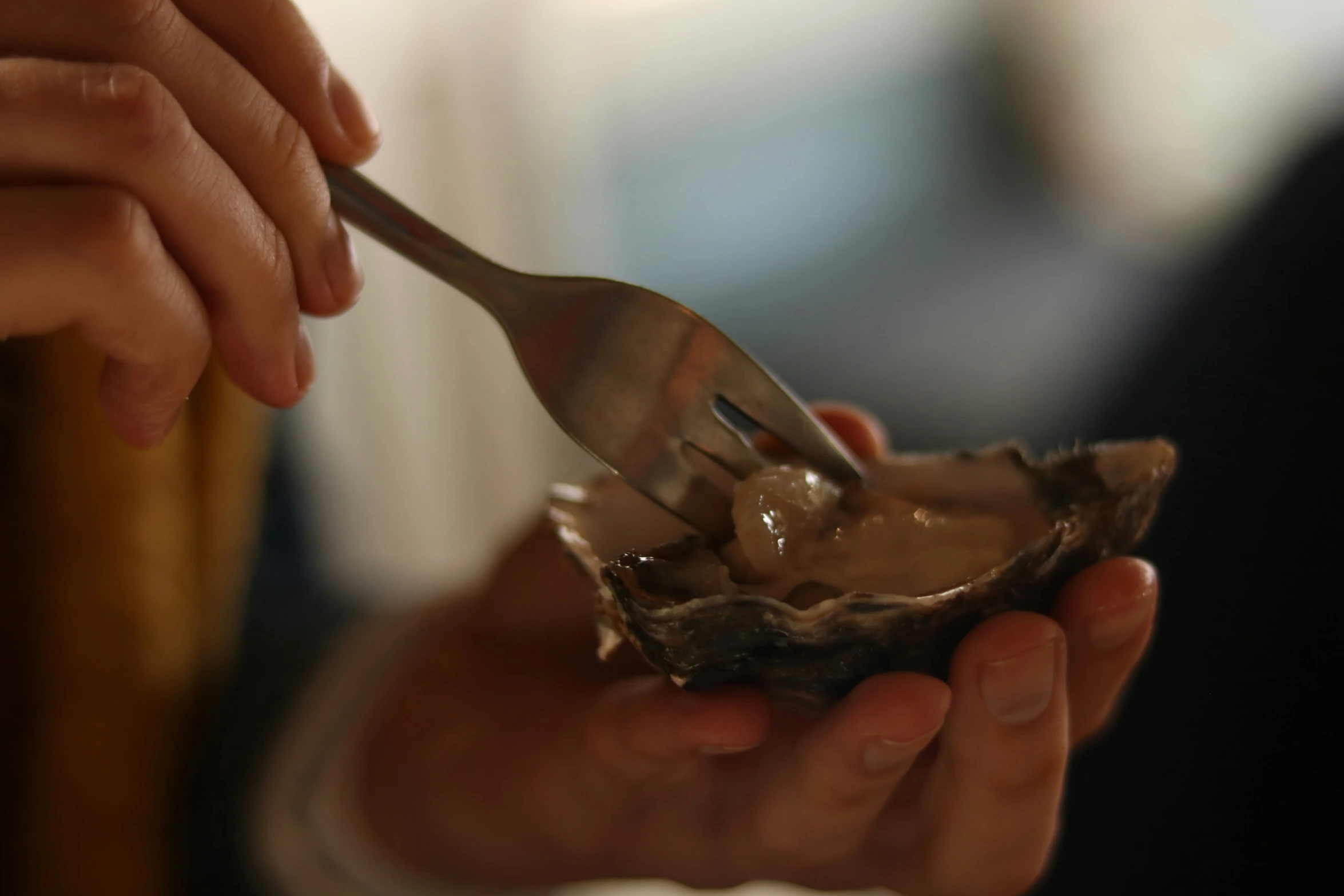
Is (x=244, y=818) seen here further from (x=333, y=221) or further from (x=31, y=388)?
(x=333, y=221)

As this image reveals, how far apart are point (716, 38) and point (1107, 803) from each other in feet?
6.15

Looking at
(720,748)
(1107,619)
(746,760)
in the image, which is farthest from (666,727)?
(1107,619)

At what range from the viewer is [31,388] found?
975 millimetres

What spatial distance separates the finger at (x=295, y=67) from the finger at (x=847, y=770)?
409 millimetres

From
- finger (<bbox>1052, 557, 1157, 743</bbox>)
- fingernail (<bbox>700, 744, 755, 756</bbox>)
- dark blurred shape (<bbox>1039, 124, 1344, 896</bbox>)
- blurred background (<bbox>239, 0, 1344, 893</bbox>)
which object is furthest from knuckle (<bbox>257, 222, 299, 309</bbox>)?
blurred background (<bbox>239, 0, 1344, 893</bbox>)

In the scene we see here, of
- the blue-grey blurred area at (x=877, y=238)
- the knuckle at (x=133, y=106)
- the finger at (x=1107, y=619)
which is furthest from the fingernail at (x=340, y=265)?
the blue-grey blurred area at (x=877, y=238)

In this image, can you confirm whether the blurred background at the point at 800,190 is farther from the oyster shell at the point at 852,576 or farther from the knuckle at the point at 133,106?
the knuckle at the point at 133,106

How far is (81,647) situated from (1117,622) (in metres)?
0.97

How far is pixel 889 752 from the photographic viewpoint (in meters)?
0.49

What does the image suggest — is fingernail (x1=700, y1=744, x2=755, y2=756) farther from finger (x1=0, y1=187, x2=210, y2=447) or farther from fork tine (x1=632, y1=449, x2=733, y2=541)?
finger (x1=0, y1=187, x2=210, y2=447)

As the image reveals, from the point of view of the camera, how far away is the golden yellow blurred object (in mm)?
955

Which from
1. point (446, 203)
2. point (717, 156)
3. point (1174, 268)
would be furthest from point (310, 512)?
point (1174, 268)

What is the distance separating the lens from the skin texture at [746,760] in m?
0.49

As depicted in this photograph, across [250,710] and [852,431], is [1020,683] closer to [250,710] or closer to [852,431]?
[852,431]
